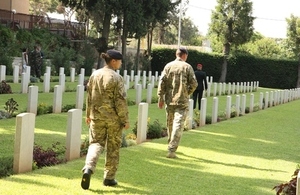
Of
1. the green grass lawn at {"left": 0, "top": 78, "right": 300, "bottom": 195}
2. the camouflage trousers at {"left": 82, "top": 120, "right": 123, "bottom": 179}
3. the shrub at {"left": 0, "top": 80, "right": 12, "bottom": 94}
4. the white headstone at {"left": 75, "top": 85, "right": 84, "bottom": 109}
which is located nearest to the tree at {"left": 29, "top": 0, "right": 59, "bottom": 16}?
the shrub at {"left": 0, "top": 80, "right": 12, "bottom": 94}

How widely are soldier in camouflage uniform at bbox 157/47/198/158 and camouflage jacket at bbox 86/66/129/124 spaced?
2881 millimetres

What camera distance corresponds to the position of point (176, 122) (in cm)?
1018

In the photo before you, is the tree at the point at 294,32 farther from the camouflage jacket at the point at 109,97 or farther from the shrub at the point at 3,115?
the camouflage jacket at the point at 109,97

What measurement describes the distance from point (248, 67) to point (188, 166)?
148ft

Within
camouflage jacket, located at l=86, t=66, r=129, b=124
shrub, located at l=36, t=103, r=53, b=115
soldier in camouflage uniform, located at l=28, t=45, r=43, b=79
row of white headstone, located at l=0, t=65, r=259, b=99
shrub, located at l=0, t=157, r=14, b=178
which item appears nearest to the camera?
camouflage jacket, located at l=86, t=66, r=129, b=124

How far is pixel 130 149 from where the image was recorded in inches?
436

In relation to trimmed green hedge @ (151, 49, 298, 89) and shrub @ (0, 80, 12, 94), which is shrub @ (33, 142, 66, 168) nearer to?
shrub @ (0, 80, 12, 94)

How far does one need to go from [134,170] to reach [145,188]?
1.23 meters

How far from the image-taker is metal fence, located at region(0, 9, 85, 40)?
117ft

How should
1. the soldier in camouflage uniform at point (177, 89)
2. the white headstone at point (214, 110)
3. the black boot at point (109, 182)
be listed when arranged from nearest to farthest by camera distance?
1. the black boot at point (109, 182)
2. the soldier in camouflage uniform at point (177, 89)
3. the white headstone at point (214, 110)

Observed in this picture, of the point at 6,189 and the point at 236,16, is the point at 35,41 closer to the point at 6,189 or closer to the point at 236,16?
the point at 236,16

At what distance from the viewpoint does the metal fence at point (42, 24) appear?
3581 centimetres

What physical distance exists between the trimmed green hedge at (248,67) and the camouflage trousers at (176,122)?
140 feet

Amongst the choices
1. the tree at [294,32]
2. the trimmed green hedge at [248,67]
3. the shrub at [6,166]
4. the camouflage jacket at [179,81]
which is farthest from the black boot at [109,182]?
the tree at [294,32]
